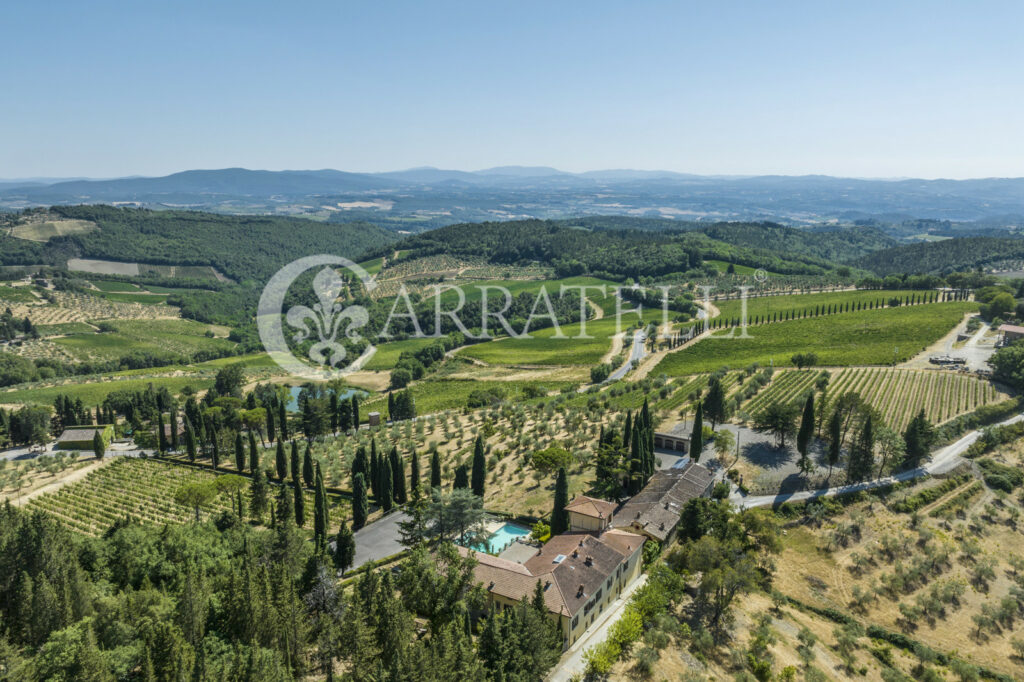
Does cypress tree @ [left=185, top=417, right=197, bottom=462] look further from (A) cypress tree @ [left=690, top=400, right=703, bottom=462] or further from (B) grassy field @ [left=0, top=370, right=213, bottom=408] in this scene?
(A) cypress tree @ [left=690, top=400, right=703, bottom=462]

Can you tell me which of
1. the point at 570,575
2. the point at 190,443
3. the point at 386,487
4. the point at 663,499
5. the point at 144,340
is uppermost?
the point at 570,575

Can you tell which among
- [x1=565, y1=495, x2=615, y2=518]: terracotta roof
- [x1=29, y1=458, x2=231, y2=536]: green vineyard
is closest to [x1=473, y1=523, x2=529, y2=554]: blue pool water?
[x1=565, y1=495, x2=615, y2=518]: terracotta roof

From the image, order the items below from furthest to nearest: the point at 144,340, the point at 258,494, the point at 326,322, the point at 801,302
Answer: the point at 326,322, the point at 144,340, the point at 801,302, the point at 258,494

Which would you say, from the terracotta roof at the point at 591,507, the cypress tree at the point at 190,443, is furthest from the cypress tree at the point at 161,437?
the terracotta roof at the point at 591,507

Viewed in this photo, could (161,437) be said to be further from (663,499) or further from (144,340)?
(144,340)

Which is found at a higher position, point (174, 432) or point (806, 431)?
point (806, 431)

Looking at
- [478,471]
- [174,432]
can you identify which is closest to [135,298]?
[174,432]

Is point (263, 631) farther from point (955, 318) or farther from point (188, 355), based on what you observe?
point (188, 355)
